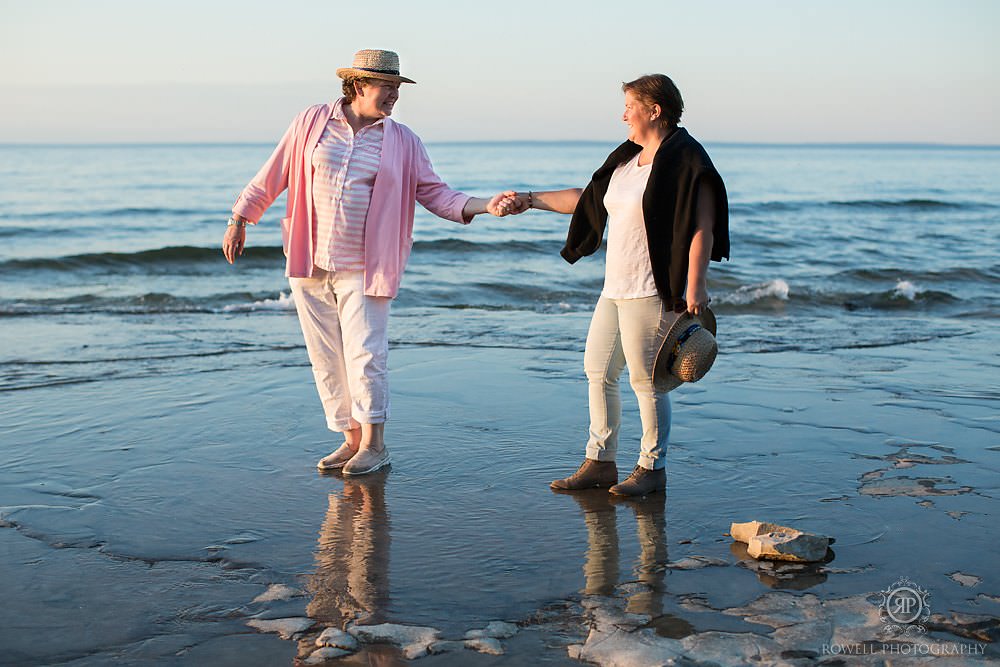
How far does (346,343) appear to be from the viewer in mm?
5262

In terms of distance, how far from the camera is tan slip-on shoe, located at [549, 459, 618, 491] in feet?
16.1

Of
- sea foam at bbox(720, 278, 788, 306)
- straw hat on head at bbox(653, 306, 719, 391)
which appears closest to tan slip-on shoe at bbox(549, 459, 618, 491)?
straw hat on head at bbox(653, 306, 719, 391)

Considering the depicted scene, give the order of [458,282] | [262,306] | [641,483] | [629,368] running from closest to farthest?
1. [629,368]
2. [641,483]
3. [262,306]
4. [458,282]

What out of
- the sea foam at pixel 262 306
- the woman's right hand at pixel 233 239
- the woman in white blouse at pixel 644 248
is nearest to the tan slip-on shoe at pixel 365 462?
the woman in white blouse at pixel 644 248

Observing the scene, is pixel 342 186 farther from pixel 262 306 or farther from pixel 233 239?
pixel 262 306

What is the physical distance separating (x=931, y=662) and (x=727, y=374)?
15.2 ft

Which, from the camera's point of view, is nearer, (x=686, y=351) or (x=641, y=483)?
(x=686, y=351)

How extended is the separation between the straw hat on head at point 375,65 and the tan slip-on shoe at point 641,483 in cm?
227

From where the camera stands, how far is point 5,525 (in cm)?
436

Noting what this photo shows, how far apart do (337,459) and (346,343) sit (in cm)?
62

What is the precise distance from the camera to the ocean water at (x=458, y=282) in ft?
31.2

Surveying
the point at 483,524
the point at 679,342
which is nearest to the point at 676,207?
the point at 679,342

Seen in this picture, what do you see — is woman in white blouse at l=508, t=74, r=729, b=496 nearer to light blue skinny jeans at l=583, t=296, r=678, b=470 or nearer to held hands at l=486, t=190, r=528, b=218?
light blue skinny jeans at l=583, t=296, r=678, b=470

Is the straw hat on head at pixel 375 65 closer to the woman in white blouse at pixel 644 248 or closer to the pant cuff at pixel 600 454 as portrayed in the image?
the woman in white blouse at pixel 644 248
